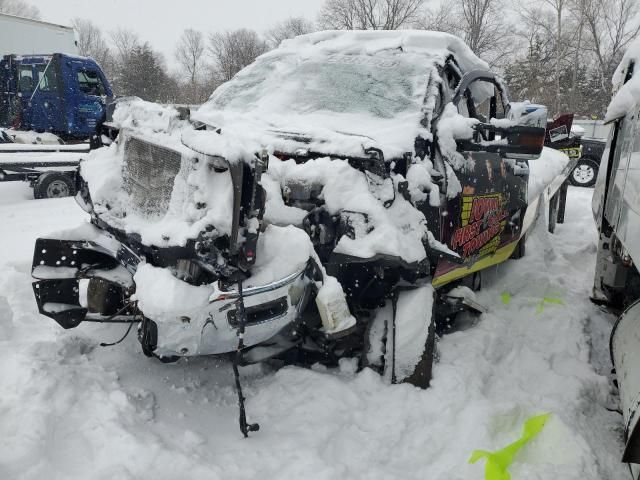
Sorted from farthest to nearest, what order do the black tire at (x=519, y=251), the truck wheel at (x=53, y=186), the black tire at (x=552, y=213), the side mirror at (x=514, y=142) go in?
the truck wheel at (x=53, y=186), the black tire at (x=552, y=213), the black tire at (x=519, y=251), the side mirror at (x=514, y=142)

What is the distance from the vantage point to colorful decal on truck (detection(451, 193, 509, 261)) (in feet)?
11.9

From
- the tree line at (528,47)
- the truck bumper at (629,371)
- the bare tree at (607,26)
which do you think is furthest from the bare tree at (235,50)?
the truck bumper at (629,371)

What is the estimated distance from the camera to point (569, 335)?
3838mm

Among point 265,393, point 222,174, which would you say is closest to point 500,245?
point 265,393

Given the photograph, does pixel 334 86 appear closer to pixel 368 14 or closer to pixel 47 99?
pixel 47 99

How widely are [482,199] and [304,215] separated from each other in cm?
165

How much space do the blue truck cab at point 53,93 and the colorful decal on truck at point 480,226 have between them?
10793mm

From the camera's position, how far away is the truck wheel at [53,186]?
8.98m

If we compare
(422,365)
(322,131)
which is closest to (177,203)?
(322,131)

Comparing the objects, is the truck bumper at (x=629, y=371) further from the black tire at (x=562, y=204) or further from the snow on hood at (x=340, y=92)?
the black tire at (x=562, y=204)

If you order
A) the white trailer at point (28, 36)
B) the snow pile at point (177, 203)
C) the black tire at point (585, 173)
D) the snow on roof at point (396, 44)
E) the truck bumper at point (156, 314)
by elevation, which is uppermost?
the white trailer at point (28, 36)

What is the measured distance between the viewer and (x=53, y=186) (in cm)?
916

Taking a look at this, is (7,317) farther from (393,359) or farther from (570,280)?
(570,280)

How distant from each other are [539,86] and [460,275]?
35.1 meters
